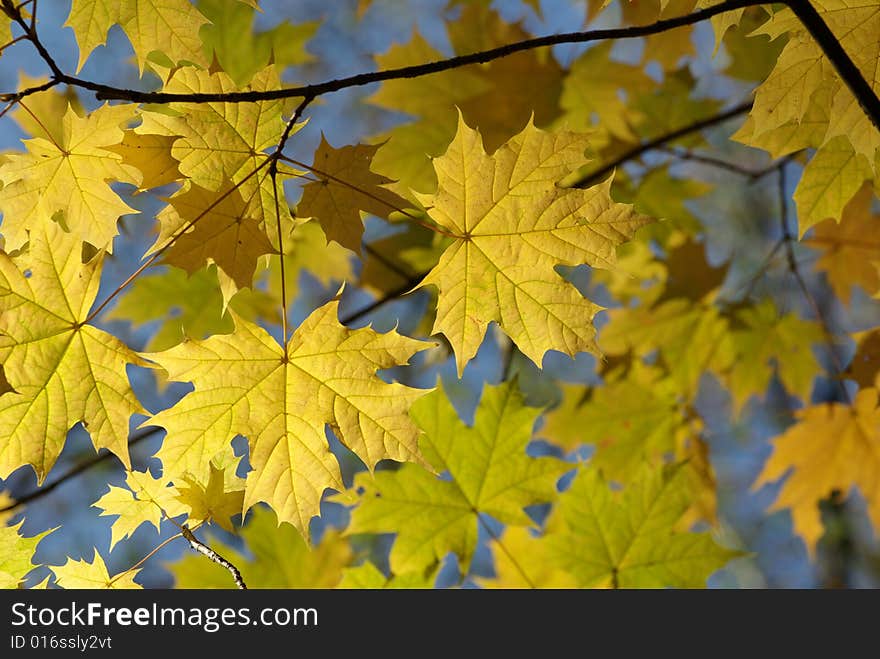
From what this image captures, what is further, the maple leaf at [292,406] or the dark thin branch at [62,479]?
the dark thin branch at [62,479]

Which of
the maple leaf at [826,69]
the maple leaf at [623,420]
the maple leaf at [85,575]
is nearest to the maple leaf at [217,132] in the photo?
the maple leaf at [85,575]

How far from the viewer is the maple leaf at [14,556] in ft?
5.80

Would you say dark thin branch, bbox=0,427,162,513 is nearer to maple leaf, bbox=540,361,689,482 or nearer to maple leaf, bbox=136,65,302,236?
maple leaf, bbox=136,65,302,236

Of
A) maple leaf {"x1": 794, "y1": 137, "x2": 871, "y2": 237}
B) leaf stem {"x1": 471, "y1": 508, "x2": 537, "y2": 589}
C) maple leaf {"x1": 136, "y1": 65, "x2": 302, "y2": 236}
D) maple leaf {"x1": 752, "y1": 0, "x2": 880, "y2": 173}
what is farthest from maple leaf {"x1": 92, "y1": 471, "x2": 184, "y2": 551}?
maple leaf {"x1": 794, "y1": 137, "x2": 871, "y2": 237}

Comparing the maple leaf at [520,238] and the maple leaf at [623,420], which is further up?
the maple leaf at [623,420]

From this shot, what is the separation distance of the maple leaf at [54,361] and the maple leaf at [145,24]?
43 cm

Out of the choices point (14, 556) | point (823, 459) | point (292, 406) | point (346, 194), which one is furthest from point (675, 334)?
point (14, 556)

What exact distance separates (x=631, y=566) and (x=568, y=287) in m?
1.39

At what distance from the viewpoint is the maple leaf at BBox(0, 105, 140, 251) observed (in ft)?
5.63

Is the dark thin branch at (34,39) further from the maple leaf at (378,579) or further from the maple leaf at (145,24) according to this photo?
the maple leaf at (378,579)

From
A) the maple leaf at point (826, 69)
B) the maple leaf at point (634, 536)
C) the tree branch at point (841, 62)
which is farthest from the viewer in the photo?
the maple leaf at point (634, 536)

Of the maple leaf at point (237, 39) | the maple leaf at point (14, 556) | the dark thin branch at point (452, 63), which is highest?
the maple leaf at point (237, 39)

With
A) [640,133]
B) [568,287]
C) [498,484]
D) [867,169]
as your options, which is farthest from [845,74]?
[640,133]

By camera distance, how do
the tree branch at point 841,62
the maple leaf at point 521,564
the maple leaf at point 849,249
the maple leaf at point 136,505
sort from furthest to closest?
the maple leaf at point 849,249 → the maple leaf at point 521,564 → the maple leaf at point 136,505 → the tree branch at point 841,62
